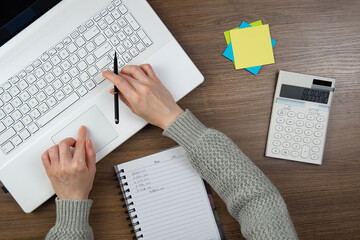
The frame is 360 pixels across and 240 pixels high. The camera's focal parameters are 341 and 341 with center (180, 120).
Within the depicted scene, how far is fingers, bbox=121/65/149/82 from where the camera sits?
726mm

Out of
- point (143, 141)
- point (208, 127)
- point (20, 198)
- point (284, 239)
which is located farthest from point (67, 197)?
point (284, 239)

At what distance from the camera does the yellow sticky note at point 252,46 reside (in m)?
0.82

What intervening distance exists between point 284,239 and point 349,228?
0.76 ft

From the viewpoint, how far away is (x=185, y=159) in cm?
80

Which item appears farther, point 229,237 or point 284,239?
point 229,237

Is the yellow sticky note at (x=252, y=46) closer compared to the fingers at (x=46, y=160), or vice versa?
the fingers at (x=46, y=160)

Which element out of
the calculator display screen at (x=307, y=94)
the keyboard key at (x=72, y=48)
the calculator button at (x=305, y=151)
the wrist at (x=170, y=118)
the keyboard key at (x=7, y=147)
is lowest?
the calculator button at (x=305, y=151)

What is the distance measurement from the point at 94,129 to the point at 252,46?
418mm

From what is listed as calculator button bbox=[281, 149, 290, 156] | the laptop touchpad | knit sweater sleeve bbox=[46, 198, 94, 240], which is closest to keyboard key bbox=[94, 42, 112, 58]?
the laptop touchpad

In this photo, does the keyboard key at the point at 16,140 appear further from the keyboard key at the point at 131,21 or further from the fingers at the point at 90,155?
the keyboard key at the point at 131,21

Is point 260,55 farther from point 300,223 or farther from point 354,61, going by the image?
point 300,223

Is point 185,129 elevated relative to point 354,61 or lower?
elevated

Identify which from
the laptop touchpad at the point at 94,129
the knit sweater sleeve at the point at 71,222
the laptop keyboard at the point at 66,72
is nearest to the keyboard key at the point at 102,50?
the laptop keyboard at the point at 66,72

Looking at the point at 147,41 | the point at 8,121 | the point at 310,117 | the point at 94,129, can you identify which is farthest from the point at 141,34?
the point at 310,117
